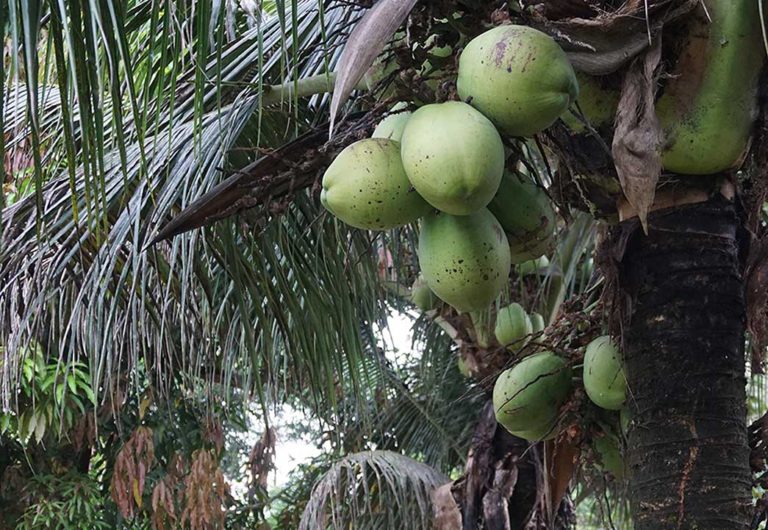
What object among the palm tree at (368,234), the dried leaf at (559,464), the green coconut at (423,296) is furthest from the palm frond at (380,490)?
the dried leaf at (559,464)

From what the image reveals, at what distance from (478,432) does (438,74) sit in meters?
1.74

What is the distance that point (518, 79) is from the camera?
1.30 metres

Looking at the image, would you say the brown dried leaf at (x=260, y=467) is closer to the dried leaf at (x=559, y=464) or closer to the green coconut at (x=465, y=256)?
the dried leaf at (x=559, y=464)

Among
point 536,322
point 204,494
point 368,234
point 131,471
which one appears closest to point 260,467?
point 204,494

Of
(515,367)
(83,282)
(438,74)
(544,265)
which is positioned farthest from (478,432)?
(438,74)

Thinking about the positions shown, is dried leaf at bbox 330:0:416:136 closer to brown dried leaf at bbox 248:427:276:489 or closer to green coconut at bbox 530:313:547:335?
green coconut at bbox 530:313:547:335

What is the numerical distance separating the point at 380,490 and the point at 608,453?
1.79 m

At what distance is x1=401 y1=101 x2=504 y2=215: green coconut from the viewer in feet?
4.09

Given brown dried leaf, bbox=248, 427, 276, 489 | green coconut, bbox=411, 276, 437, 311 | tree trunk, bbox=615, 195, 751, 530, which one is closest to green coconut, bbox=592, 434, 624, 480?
tree trunk, bbox=615, 195, 751, 530

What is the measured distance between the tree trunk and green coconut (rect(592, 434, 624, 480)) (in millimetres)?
317

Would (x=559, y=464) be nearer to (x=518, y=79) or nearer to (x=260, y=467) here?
(x=518, y=79)

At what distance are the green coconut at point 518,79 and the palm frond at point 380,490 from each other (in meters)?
2.21

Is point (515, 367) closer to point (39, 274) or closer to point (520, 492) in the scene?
point (39, 274)

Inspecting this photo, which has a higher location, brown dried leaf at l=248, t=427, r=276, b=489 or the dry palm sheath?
the dry palm sheath
